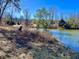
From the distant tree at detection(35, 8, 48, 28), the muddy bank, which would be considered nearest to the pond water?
the muddy bank

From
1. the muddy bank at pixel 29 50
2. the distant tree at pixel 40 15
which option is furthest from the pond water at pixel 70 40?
the distant tree at pixel 40 15

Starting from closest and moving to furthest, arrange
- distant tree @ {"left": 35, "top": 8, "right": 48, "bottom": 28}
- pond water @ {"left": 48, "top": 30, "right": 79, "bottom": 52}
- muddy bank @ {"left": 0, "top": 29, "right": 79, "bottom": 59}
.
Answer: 1. muddy bank @ {"left": 0, "top": 29, "right": 79, "bottom": 59}
2. pond water @ {"left": 48, "top": 30, "right": 79, "bottom": 52}
3. distant tree @ {"left": 35, "top": 8, "right": 48, "bottom": 28}

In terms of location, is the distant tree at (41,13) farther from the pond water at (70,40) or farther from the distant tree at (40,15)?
the pond water at (70,40)

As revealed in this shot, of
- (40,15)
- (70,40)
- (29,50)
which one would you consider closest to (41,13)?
(40,15)

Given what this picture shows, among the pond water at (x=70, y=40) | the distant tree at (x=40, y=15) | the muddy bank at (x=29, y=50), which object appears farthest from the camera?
the distant tree at (x=40, y=15)

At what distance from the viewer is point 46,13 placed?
58.2 m

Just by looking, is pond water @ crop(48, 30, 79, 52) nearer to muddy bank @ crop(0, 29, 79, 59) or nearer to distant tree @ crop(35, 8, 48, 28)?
muddy bank @ crop(0, 29, 79, 59)

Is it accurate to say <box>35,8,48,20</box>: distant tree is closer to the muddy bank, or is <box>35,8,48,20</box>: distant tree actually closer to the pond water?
the pond water

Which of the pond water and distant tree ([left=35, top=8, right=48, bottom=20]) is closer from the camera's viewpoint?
the pond water

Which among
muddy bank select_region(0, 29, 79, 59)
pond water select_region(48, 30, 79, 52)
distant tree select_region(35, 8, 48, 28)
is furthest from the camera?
distant tree select_region(35, 8, 48, 28)

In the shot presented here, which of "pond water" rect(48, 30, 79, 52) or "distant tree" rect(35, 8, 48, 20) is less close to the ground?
"distant tree" rect(35, 8, 48, 20)

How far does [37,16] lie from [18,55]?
1871 inches

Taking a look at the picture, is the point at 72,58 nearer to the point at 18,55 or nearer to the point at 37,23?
the point at 18,55

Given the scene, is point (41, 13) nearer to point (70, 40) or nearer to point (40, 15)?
point (40, 15)
